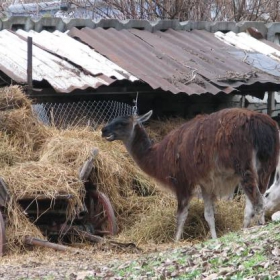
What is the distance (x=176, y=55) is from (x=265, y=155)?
4395 mm

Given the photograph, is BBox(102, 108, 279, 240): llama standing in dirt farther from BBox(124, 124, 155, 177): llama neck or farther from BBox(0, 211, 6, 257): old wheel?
BBox(0, 211, 6, 257): old wheel

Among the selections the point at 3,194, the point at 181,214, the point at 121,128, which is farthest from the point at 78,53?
the point at 3,194

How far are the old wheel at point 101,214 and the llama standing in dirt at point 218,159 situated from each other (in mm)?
908

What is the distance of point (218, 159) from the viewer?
39.1 feet

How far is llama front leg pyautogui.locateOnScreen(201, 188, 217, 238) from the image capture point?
39.5ft

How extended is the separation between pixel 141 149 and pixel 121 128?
423 mm

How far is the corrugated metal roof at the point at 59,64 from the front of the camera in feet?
44.3

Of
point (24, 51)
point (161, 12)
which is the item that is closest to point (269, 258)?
point (24, 51)

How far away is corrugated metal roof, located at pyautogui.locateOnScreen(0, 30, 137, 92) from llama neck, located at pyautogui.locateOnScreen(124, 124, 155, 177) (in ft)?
3.46

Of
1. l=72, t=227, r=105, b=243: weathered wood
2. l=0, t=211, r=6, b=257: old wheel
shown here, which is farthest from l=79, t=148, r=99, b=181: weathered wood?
l=0, t=211, r=6, b=257: old wheel

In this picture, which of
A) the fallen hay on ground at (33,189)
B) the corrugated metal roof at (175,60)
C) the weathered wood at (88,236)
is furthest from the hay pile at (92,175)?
the corrugated metal roof at (175,60)

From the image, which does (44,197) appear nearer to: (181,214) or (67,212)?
(67,212)

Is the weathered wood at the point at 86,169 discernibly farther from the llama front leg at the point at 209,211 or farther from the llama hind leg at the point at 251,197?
the llama hind leg at the point at 251,197

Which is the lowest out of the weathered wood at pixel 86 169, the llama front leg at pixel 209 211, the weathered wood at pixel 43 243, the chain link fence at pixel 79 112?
the weathered wood at pixel 43 243
